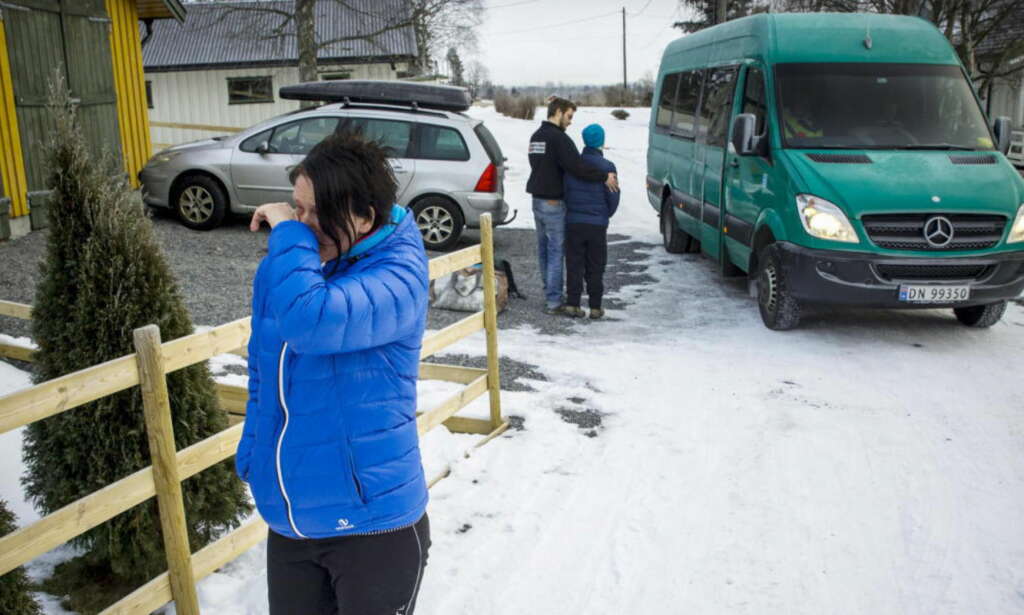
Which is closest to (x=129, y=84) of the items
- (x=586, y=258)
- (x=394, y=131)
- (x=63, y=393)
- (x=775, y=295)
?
(x=394, y=131)

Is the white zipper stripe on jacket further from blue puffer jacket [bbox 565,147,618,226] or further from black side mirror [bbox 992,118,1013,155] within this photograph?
black side mirror [bbox 992,118,1013,155]

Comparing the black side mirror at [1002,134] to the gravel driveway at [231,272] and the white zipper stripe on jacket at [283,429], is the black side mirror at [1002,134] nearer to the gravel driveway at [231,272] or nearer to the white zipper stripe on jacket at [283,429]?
the gravel driveway at [231,272]

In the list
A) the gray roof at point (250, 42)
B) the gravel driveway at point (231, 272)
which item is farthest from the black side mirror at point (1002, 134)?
the gray roof at point (250, 42)

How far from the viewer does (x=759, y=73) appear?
8.82m

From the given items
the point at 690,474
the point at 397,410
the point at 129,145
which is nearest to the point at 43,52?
the point at 129,145

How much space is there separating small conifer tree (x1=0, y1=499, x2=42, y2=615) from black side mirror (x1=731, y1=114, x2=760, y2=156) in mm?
6741

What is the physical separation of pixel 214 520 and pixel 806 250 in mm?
5417

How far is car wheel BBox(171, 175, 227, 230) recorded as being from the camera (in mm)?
12289

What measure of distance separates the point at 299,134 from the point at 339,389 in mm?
10484

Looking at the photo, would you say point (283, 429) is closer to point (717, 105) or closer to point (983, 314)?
point (983, 314)

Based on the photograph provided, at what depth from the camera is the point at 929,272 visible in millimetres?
7578

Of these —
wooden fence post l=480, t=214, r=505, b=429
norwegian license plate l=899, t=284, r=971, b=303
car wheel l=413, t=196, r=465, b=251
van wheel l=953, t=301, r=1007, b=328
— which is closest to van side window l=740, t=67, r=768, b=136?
norwegian license plate l=899, t=284, r=971, b=303

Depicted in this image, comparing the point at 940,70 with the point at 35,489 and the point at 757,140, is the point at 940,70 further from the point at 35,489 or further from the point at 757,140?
the point at 35,489

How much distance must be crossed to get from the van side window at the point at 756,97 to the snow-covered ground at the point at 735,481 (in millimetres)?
1957
